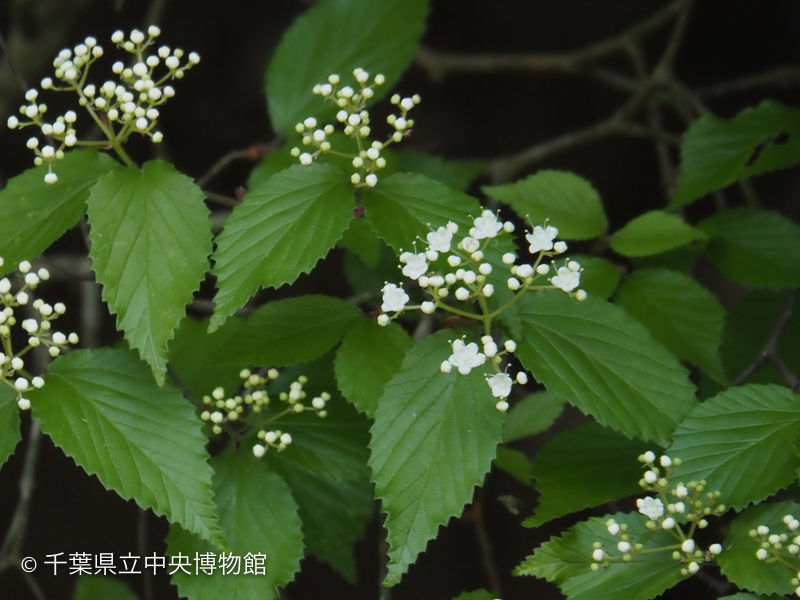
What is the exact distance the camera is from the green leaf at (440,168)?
1999 mm

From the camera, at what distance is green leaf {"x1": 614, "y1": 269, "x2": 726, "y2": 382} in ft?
4.79

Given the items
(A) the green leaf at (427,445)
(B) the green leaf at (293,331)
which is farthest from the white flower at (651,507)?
(B) the green leaf at (293,331)

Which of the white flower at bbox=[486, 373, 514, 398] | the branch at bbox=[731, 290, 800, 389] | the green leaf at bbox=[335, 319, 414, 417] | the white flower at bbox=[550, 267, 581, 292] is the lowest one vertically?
the branch at bbox=[731, 290, 800, 389]

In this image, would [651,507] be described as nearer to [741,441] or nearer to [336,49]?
[741,441]

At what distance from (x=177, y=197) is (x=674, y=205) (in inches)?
40.1

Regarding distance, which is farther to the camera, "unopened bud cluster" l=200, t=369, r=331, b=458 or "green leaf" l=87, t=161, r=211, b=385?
"unopened bud cluster" l=200, t=369, r=331, b=458

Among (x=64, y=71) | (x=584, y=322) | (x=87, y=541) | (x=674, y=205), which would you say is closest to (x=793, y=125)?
(x=674, y=205)

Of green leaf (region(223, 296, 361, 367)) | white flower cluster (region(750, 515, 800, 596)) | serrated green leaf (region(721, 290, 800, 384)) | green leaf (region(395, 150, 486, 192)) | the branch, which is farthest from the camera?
green leaf (region(395, 150, 486, 192))

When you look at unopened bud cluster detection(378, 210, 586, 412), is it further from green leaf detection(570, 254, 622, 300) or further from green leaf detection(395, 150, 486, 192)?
green leaf detection(395, 150, 486, 192)

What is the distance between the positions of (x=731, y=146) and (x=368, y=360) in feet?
3.14

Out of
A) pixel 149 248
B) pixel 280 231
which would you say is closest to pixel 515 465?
pixel 280 231

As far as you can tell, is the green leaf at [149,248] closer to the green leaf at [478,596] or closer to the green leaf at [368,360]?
the green leaf at [368,360]

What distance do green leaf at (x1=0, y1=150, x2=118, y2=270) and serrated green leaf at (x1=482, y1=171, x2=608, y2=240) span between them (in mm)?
745

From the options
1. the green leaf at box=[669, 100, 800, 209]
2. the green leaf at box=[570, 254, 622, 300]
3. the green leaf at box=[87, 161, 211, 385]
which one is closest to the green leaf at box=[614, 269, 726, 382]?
the green leaf at box=[570, 254, 622, 300]
